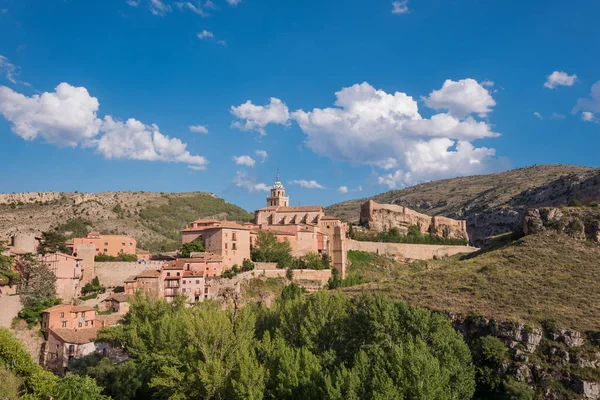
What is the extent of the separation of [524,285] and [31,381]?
31.1 meters

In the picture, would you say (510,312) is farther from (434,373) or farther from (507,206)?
(507,206)

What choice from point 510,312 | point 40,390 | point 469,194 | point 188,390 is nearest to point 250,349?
point 188,390

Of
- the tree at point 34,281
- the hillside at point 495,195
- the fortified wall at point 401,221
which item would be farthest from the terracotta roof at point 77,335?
the hillside at point 495,195

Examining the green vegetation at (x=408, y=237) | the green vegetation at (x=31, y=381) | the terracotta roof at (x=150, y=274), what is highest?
the green vegetation at (x=408, y=237)

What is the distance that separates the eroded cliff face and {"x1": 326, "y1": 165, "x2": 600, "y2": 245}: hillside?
16.4 metres

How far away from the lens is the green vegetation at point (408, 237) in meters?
70.6

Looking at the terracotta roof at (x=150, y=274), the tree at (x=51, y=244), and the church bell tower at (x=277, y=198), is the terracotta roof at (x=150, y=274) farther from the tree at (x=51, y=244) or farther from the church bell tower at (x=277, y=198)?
the church bell tower at (x=277, y=198)

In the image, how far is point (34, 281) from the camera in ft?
143

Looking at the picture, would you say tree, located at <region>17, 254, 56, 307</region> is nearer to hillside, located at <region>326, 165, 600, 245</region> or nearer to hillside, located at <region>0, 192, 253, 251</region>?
hillside, located at <region>0, 192, 253, 251</region>

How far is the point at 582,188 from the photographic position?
78688 millimetres

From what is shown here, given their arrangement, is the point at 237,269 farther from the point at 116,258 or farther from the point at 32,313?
the point at 32,313

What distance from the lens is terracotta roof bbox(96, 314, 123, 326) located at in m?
42.5

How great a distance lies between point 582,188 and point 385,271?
35.5 metres

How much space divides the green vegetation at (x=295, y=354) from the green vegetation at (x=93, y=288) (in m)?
12.5
